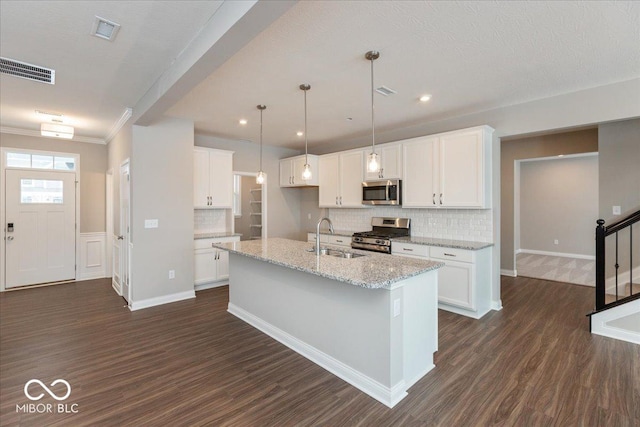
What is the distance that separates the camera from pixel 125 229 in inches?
183

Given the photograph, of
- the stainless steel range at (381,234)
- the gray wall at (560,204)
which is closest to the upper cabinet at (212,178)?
the stainless steel range at (381,234)

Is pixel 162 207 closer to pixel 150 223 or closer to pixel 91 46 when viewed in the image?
pixel 150 223

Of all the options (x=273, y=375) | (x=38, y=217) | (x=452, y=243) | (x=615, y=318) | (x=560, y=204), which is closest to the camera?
(x=273, y=375)

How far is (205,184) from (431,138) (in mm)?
3682

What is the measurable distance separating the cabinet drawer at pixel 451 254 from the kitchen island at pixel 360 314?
140 cm

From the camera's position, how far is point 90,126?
498cm

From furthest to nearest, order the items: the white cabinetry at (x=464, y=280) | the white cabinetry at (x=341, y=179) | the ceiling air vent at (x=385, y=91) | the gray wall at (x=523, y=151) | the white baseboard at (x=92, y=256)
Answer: the white baseboard at (x=92, y=256)
the white cabinetry at (x=341, y=179)
the gray wall at (x=523, y=151)
the white cabinetry at (x=464, y=280)
the ceiling air vent at (x=385, y=91)

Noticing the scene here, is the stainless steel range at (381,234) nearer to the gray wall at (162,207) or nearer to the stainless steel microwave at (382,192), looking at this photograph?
the stainless steel microwave at (382,192)

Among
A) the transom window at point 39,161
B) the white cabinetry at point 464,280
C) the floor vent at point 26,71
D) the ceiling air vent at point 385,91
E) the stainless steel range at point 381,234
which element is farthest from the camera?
the transom window at point 39,161

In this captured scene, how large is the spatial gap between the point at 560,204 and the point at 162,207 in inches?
347

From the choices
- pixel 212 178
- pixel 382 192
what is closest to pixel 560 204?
pixel 382 192

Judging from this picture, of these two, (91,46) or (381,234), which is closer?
(91,46)

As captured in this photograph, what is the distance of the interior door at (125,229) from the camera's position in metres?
4.46

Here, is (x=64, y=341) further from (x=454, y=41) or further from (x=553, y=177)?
(x=553, y=177)
